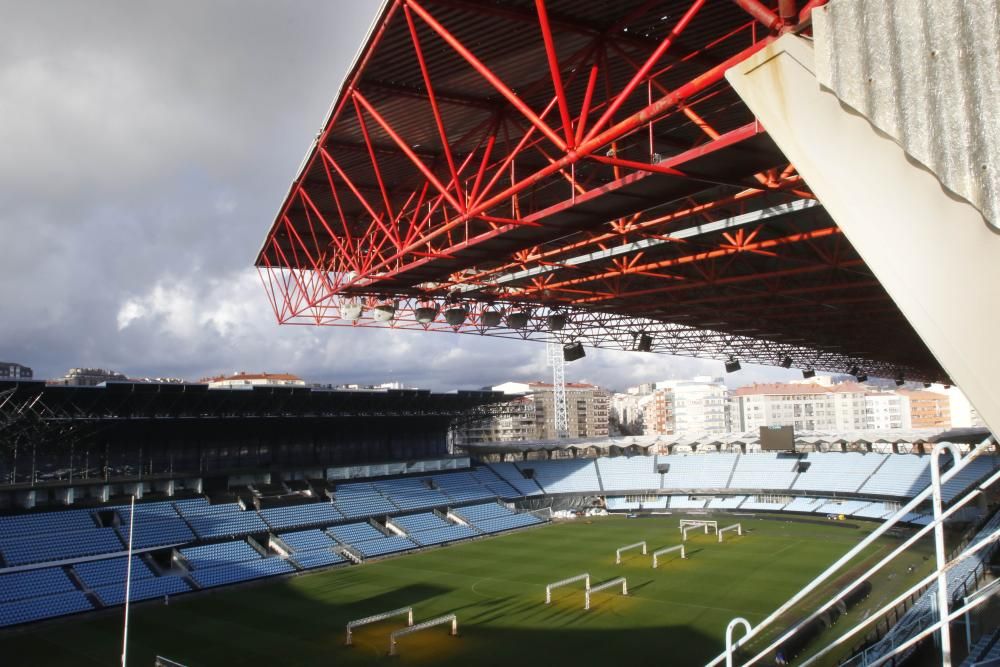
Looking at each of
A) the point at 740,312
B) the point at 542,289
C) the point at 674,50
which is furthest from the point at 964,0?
the point at 740,312

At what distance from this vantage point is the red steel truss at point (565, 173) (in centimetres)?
874

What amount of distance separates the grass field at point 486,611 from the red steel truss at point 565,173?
9.79 meters

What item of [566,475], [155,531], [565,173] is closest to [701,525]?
[566,475]

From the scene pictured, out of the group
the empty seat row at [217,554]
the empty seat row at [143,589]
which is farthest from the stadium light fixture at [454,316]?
the empty seat row at [217,554]

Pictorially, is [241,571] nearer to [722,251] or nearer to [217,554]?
[217,554]

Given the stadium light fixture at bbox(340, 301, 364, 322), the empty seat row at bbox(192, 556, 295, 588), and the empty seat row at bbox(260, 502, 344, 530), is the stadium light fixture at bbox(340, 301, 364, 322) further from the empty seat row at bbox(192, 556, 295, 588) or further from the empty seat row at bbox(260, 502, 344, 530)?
the empty seat row at bbox(260, 502, 344, 530)

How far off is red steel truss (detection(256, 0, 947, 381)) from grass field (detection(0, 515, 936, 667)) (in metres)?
9.79

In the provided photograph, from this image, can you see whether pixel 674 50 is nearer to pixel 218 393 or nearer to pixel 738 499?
pixel 218 393

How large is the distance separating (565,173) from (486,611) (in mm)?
18304

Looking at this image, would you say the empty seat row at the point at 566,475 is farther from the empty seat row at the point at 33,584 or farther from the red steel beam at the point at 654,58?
the red steel beam at the point at 654,58

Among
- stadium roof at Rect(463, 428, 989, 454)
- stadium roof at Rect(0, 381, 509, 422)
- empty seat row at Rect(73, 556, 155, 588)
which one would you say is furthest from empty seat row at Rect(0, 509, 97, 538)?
stadium roof at Rect(463, 428, 989, 454)

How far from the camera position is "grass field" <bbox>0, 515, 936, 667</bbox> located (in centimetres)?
2041

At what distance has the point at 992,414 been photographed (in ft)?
10.1

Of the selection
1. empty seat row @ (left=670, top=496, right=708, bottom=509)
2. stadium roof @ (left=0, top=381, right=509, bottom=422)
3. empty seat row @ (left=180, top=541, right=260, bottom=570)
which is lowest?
empty seat row @ (left=670, top=496, right=708, bottom=509)
